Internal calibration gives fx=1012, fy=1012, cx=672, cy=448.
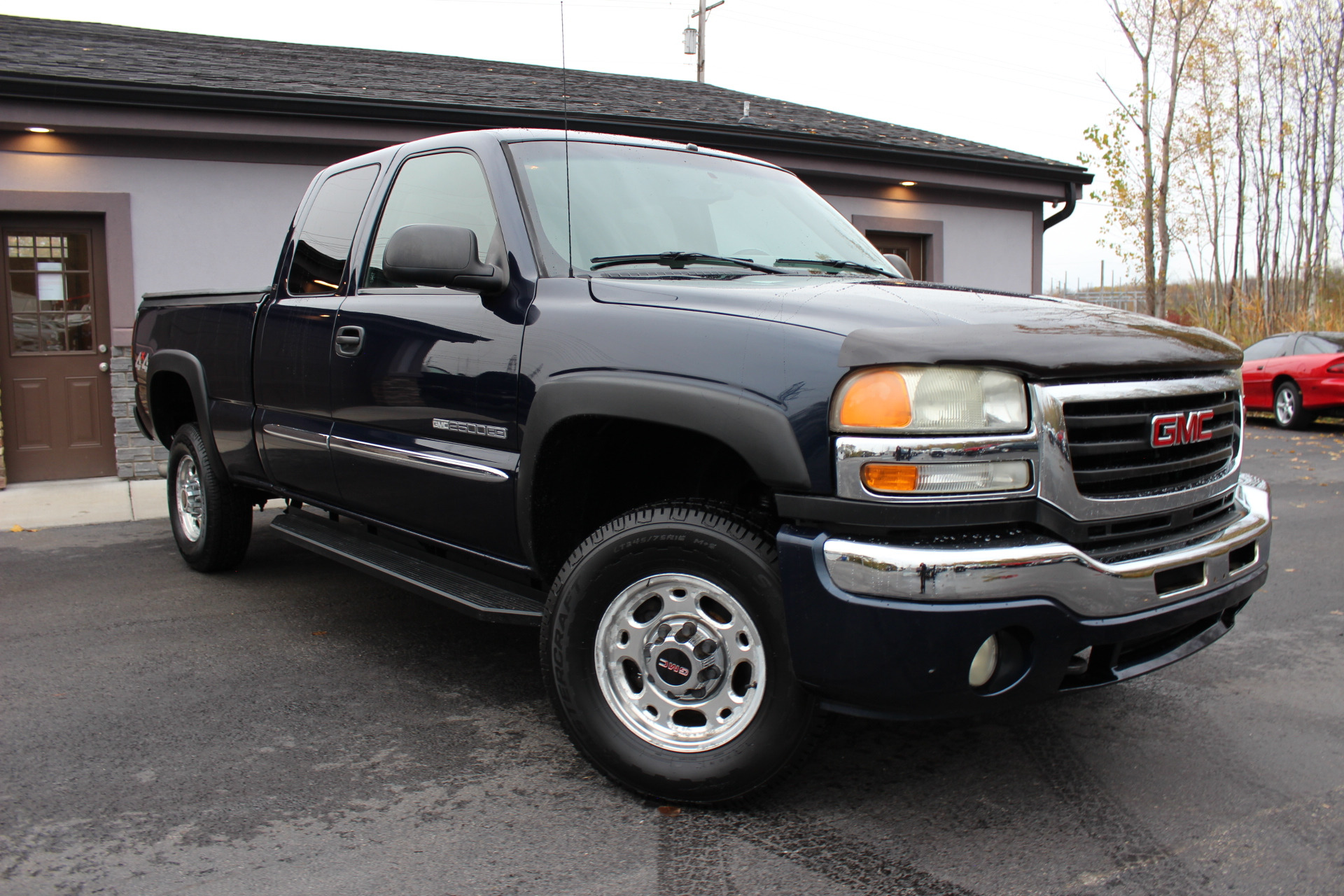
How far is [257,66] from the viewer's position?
10695 millimetres

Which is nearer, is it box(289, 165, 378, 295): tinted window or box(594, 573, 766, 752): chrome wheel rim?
box(594, 573, 766, 752): chrome wheel rim

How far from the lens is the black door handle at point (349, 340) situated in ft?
12.6

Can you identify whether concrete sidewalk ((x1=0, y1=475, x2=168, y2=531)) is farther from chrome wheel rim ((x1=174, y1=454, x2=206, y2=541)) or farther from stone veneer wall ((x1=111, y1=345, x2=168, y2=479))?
chrome wheel rim ((x1=174, y1=454, x2=206, y2=541))

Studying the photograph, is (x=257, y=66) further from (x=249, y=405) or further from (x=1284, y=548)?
(x=1284, y=548)

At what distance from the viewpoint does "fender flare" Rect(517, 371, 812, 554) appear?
248 centimetres

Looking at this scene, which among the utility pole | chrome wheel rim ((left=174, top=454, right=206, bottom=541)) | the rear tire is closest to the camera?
the rear tire

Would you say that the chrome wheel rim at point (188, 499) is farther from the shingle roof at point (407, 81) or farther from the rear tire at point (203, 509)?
the shingle roof at point (407, 81)

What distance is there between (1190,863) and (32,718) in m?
3.69

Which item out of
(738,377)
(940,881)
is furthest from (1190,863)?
(738,377)

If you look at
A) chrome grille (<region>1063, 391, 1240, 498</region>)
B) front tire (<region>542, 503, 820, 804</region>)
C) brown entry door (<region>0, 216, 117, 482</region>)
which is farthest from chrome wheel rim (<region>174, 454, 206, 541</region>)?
chrome grille (<region>1063, 391, 1240, 498</region>)

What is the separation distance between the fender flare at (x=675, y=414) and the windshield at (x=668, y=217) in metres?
0.54

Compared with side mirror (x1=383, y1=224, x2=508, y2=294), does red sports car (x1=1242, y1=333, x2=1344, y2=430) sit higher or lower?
lower

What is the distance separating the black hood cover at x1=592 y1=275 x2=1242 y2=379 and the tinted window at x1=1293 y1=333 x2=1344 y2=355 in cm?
1297

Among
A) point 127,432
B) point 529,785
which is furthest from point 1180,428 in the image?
point 127,432
